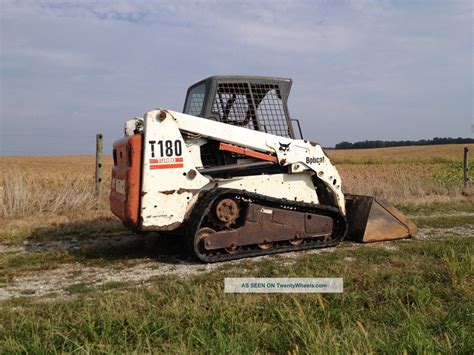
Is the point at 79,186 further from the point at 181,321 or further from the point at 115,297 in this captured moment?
the point at 181,321

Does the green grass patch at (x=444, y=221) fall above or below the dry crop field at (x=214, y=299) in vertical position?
above

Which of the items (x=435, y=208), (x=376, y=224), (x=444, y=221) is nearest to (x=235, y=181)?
(x=376, y=224)

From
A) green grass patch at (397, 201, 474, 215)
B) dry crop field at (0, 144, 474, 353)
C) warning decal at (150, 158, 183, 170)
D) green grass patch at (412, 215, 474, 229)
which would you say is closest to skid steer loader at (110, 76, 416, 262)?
warning decal at (150, 158, 183, 170)

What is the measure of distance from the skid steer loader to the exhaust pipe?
2 cm

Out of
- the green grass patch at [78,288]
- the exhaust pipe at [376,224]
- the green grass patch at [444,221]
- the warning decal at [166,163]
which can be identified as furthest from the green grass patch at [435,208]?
the green grass patch at [78,288]

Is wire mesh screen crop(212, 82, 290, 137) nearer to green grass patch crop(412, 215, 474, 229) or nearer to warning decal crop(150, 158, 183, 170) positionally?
warning decal crop(150, 158, 183, 170)

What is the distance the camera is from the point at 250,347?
3.05m

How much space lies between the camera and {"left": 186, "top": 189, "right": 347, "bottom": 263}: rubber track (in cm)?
564

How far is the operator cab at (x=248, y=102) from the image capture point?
6.45m

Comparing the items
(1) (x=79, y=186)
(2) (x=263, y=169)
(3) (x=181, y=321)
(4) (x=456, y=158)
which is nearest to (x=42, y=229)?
(1) (x=79, y=186)

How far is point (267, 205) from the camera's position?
20.5 ft

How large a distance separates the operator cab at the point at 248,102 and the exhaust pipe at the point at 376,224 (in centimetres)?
167

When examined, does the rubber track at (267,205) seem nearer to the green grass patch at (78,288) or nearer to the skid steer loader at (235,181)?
the skid steer loader at (235,181)

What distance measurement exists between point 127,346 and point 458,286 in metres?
2.98
